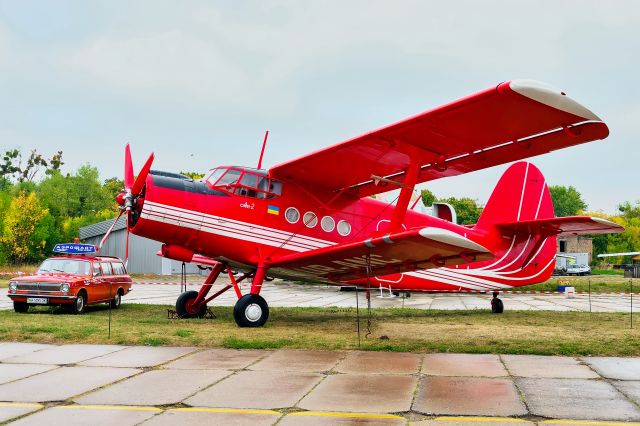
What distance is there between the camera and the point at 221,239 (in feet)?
40.4

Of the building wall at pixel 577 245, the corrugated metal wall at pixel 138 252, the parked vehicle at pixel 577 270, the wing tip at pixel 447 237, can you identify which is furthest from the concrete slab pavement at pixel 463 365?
the building wall at pixel 577 245

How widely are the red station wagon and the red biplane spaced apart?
3.23 meters

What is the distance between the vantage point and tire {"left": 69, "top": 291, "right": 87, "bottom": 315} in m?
15.0

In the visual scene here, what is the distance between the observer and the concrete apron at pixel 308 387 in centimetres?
482

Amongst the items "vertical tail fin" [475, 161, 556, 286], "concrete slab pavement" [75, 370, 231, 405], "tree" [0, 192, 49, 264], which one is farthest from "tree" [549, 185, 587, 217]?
"concrete slab pavement" [75, 370, 231, 405]

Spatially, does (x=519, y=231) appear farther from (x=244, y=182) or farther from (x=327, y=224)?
(x=244, y=182)

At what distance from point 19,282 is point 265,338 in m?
8.58

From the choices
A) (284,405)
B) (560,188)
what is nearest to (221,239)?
(284,405)

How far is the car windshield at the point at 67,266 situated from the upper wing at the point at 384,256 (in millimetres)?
6398

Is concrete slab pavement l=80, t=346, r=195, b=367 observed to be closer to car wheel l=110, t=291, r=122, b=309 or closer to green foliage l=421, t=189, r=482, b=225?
car wheel l=110, t=291, r=122, b=309

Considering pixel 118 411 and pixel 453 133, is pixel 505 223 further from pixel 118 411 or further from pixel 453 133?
pixel 118 411

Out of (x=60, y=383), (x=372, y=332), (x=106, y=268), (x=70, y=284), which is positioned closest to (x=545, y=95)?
(x=372, y=332)

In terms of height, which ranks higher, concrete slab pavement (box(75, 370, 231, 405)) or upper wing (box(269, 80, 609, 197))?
upper wing (box(269, 80, 609, 197))

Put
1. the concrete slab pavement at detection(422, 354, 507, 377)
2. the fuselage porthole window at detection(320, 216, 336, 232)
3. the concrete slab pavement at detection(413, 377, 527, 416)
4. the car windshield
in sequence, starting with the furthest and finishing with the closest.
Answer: the car windshield
the fuselage porthole window at detection(320, 216, 336, 232)
the concrete slab pavement at detection(422, 354, 507, 377)
the concrete slab pavement at detection(413, 377, 527, 416)
